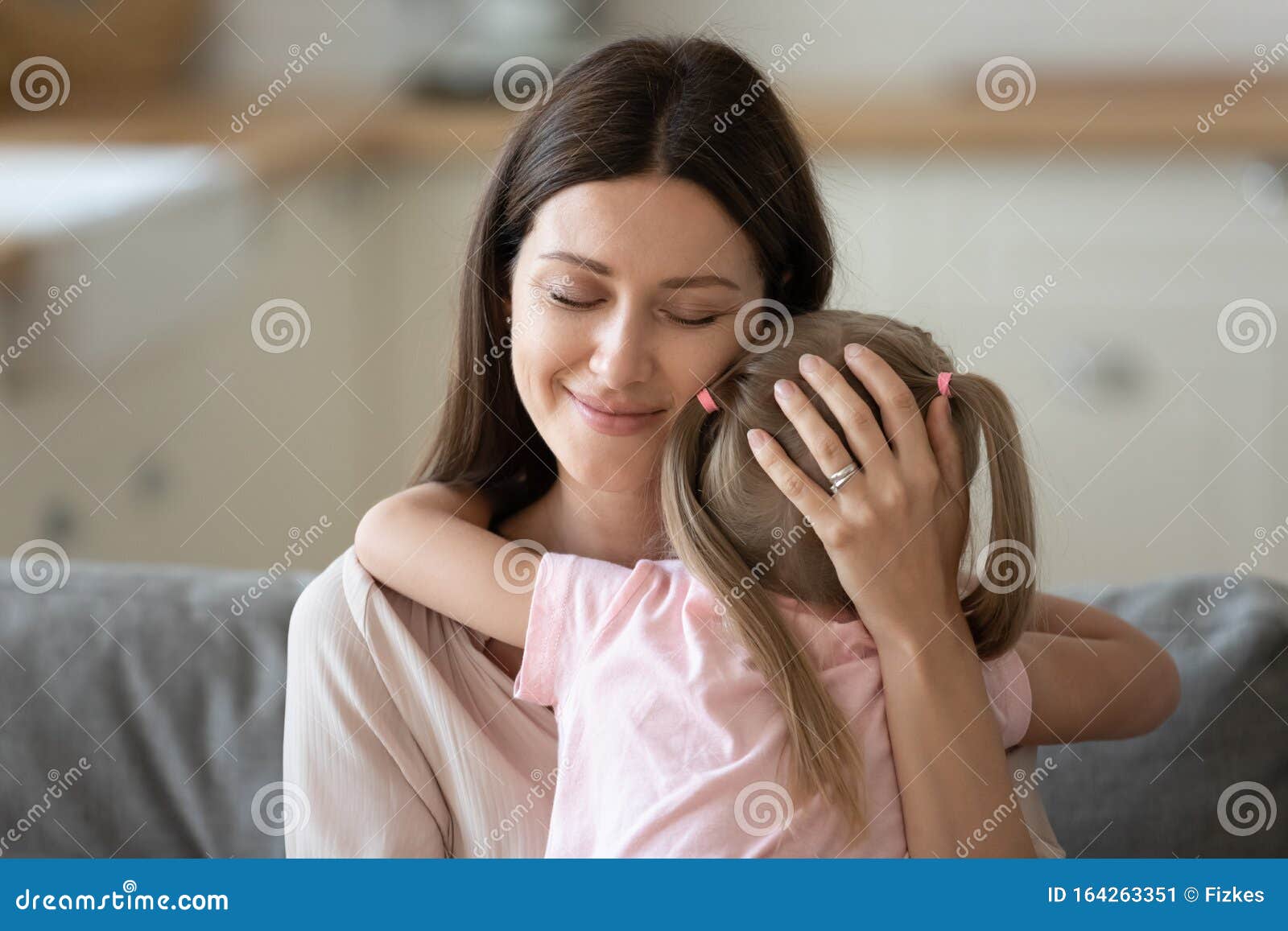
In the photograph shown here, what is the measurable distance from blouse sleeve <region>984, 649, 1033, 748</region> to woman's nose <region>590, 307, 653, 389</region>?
1.41ft

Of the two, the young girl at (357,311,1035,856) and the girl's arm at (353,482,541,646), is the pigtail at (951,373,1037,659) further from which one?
the girl's arm at (353,482,541,646)

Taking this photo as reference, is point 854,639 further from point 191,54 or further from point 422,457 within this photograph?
point 191,54

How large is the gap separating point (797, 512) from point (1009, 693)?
0.92ft

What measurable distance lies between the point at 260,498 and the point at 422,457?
7.72ft

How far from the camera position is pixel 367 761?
51.6 inches

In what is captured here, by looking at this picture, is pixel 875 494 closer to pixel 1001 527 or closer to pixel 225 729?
pixel 1001 527

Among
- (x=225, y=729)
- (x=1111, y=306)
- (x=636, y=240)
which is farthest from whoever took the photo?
(x=1111, y=306)

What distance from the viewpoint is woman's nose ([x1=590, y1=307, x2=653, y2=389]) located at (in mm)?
1194

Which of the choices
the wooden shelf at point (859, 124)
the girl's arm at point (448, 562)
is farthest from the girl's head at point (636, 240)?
the wooden shelf at point (859, 124)

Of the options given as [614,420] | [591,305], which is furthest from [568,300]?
[614,420]

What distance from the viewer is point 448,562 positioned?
1.27 m

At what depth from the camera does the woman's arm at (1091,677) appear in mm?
1292

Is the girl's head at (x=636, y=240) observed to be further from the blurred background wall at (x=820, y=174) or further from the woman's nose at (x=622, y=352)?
the blurred background wall at (x=820, y=174)

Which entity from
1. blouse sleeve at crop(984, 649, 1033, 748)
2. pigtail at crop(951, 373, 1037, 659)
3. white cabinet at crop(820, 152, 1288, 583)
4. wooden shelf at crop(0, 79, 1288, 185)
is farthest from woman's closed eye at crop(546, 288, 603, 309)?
white cabinet at crop(820, 152, 1288, 583)
